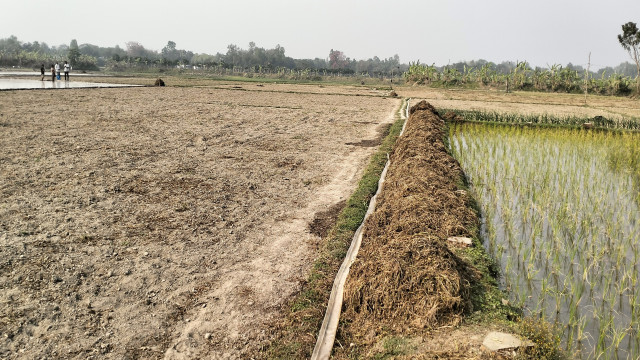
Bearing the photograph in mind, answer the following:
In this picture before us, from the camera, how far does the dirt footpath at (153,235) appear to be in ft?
12.3

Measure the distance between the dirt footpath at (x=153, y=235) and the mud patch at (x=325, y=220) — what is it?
0.38 ft

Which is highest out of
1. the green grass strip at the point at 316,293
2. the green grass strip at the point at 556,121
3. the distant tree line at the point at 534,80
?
the distant tree line at the point at 534,80

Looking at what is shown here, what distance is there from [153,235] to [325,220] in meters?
2.30

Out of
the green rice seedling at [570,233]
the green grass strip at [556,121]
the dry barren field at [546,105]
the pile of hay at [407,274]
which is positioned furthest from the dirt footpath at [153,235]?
the dry barren field at [546,105]

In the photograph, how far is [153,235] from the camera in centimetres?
560

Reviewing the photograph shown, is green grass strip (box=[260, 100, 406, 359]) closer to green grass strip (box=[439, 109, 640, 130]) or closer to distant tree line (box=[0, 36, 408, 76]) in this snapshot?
green grass strip (box=[439, 109, 640, 130])

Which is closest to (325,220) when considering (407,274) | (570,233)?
(407,274)

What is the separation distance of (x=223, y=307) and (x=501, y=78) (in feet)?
150

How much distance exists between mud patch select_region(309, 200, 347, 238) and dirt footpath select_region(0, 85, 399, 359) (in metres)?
0.12

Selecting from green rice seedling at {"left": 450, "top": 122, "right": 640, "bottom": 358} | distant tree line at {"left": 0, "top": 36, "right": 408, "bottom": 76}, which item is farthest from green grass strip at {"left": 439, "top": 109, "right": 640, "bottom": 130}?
distant tree line at {"left": 0, "top": 36, "right": 408, "bottom": 76}

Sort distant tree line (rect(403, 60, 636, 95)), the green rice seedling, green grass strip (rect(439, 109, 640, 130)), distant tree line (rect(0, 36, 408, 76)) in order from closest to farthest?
the green rice seedling < green grass strip (rect(439, 109, 640, 130)) < distant tree line (rect(403, 60, 636, 95)) < distant tree line (rect(0, 36, 408, 76))

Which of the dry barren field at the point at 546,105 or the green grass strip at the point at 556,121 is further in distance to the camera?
the dry barren field at the point at 546,105

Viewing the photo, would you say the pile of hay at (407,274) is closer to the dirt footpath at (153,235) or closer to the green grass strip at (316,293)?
the green grass strip at (316,293)

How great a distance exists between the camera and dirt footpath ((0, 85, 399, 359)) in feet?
12.3
